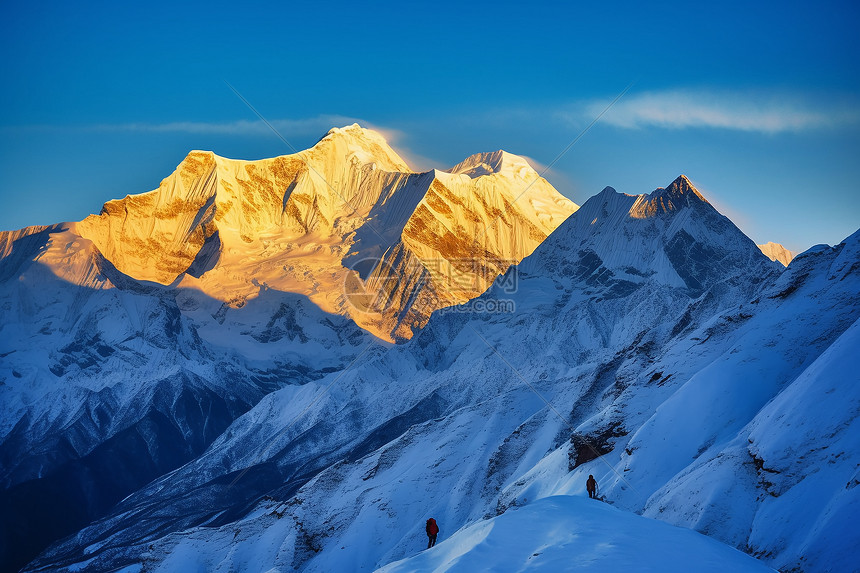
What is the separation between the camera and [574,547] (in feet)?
98.2

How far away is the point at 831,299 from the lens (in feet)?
262

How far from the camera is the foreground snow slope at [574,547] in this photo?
94.1ft

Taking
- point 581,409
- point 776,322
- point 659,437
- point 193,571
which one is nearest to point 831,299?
point 776,322

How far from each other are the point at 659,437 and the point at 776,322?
1911cm

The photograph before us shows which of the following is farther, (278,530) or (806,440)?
(278,530)

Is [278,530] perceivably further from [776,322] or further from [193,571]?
[776,322]

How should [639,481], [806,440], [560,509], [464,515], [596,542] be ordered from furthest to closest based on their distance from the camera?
[464,515], [639,481], [806,440], [560,509], [596,542]

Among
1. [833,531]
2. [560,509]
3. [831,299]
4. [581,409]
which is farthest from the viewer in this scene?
[581,409]

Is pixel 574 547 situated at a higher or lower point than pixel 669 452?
higher

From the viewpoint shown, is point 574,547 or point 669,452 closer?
point 574,547

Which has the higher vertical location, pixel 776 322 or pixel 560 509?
pixel 776 322

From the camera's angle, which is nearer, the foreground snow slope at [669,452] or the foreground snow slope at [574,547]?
the foreground snow slope at [574,547]

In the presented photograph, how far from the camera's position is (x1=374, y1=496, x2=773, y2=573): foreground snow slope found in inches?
1129

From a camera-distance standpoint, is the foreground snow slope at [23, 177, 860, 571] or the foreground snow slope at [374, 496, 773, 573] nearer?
the foreground snow slope at [374, 496, 773, 573]
